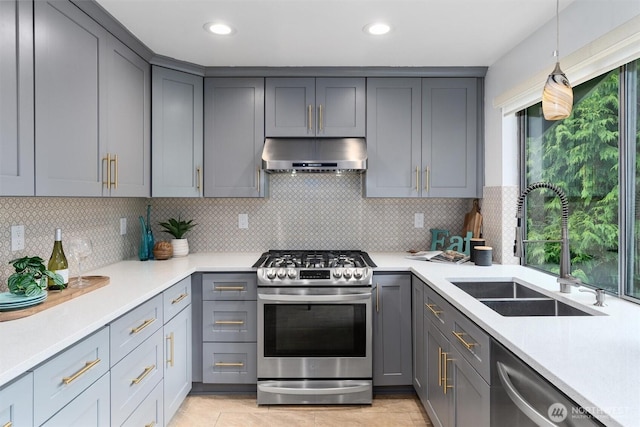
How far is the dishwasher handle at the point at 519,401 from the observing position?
3.65ft

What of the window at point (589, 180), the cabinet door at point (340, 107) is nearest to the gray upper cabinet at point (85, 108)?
the cabinet door at point (340, 107)

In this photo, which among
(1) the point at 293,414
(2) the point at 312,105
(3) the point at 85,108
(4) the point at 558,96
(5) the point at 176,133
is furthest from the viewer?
(2) the point at 312,105

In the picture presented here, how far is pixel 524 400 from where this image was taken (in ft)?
4.02

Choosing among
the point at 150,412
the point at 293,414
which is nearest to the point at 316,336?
the point at 293,414

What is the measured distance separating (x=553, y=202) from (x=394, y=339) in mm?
1373

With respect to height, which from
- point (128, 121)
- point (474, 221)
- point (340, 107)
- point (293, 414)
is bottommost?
point (293, 414)

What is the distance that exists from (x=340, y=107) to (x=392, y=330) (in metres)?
1.71

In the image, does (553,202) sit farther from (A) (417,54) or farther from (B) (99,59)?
(B) (99,59)

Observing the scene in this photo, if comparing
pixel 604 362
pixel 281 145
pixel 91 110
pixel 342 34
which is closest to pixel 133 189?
pixel 91 110

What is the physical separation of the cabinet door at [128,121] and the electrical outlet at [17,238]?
42 cm

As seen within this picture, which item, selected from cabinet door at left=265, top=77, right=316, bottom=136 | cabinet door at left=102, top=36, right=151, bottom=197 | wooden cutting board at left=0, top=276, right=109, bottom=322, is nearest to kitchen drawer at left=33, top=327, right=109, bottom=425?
wooden cutting board at left=0, top=276, right=109, bottom=322

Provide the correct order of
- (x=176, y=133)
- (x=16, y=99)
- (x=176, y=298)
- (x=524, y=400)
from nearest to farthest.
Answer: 1. (x=524, y=400)
2. (x=16, y=99)
3. (x=176, y=298)
4. (x=176, y=133)

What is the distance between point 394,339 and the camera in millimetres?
2686

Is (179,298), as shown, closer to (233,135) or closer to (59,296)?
(59,296)
